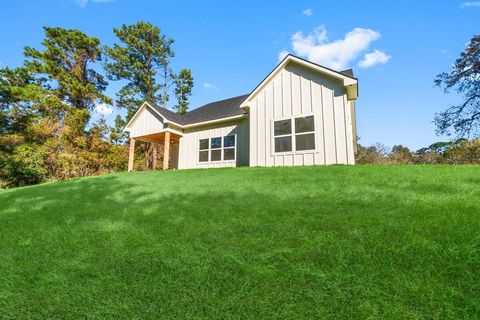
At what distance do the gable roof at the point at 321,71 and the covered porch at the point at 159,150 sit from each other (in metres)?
5.56

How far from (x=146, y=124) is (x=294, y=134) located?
33.4 feet

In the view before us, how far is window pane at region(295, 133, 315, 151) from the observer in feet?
32.2

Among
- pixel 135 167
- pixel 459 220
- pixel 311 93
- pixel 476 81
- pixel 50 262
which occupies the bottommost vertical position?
pixel 50 262

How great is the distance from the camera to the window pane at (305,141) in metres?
9.83

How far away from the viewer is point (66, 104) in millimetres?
21250

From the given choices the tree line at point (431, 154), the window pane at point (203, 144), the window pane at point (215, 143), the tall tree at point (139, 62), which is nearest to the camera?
the window pane at point (215, 143)

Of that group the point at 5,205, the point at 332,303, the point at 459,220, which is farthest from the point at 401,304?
the point at 5,205

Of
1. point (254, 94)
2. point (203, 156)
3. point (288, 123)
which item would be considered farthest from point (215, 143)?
point (288, 123)

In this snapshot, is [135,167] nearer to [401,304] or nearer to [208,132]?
[208,132]

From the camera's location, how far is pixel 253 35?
41.1 ft

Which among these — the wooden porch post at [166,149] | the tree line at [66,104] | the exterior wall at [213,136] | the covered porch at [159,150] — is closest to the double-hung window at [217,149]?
the exterior wall at [213,136]

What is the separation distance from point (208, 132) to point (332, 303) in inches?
503

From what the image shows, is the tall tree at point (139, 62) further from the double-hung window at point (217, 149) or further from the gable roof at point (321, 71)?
the gable roof at point (321, 71)

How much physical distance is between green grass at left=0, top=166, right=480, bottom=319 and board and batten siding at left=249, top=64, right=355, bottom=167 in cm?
481
